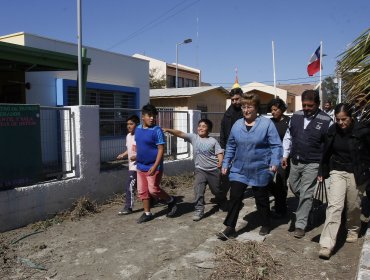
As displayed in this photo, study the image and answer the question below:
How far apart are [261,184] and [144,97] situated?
429 inches

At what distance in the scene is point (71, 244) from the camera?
488cm

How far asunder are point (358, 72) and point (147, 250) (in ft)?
9.77

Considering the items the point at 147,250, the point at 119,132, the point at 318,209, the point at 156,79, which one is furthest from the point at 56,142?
the point at 156,79

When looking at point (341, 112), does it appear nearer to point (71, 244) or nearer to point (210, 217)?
point (210, 217)

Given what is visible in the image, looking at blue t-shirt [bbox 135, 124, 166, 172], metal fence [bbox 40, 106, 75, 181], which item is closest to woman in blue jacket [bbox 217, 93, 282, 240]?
blue t-shirt [bbox 135, 124, 166, 172]

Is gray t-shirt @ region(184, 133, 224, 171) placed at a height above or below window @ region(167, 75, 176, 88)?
below

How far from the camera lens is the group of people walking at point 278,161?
4328 mm

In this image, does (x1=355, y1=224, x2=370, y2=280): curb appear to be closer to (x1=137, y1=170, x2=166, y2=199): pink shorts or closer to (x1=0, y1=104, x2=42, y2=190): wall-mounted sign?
(x1=137, y1=170, x2=166, y2=199): pink shorts

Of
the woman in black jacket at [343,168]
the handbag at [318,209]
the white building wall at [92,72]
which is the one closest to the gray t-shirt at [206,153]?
the handbag at [318,209]

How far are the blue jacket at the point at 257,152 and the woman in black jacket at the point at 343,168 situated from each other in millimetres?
577

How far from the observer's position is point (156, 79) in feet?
130

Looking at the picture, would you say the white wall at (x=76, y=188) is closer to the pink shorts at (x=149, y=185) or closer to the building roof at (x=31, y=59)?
the pink shorts at (x=149, y=185)

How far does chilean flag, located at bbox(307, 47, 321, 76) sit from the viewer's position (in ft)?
58.4

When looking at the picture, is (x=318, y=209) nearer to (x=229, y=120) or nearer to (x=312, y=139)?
(x=312, y=139)
